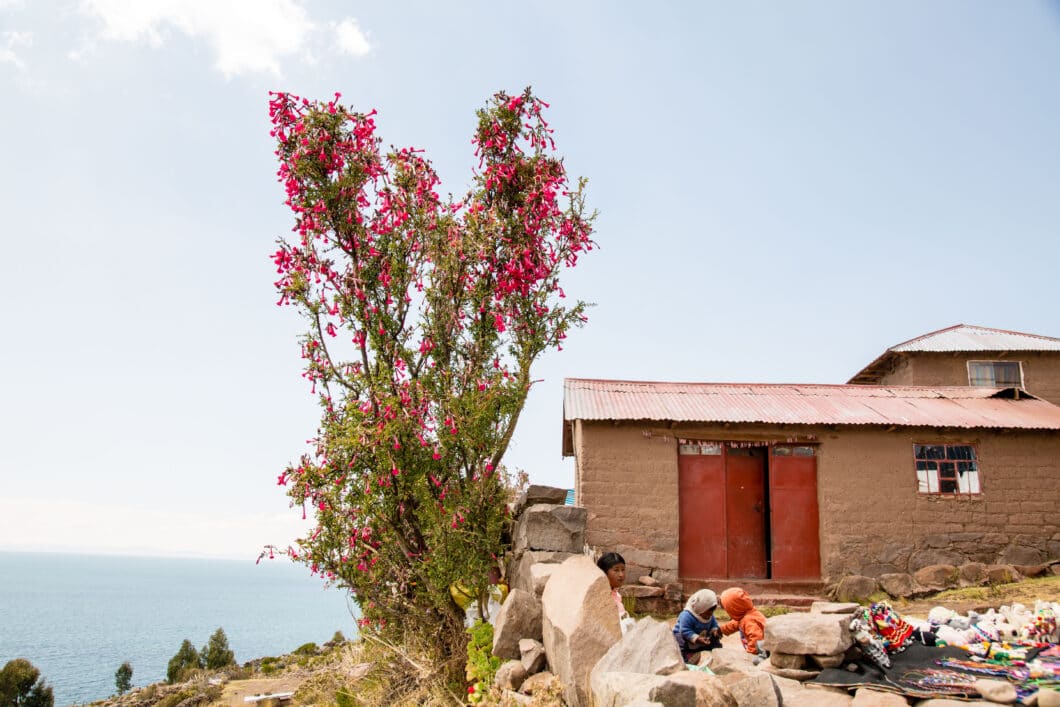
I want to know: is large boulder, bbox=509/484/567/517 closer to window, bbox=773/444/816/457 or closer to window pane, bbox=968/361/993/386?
window, bbox=773/444/816/457

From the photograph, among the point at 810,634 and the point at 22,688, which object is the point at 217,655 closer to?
the point at 22,688

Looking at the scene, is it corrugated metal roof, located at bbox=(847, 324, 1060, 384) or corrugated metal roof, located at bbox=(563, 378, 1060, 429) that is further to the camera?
corrugated metal roof, located at bbox=(847, 324, 1060, 384)

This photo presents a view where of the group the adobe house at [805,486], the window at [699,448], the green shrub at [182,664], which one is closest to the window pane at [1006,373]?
the adobe house at [805,486]

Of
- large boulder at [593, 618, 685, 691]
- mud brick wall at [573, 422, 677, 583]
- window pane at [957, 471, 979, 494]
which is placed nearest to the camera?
large boulder at [593, 618, 685, 691]

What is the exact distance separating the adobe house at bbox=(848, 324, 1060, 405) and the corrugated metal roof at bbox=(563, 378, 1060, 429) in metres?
8.83

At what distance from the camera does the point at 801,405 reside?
558 inches

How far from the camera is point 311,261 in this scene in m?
9.05

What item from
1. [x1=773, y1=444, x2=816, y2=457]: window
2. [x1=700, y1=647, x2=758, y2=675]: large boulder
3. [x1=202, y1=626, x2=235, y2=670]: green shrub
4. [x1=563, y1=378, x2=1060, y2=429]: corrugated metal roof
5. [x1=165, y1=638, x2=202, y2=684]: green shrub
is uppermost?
[x1=563, y1=378, x2=1060, y2=429]: corrugated metal roof

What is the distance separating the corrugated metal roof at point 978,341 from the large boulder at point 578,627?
2117cm

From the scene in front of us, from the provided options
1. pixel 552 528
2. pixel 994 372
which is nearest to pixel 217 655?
pixel 552 528

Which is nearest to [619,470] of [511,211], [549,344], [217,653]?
[549,344]

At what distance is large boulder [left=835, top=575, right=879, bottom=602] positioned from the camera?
→ 41.2 ft

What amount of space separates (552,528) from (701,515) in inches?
224

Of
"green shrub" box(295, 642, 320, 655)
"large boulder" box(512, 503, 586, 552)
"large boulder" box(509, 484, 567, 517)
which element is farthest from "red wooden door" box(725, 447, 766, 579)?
"green shrub" box(295, 642, 320, 655)
